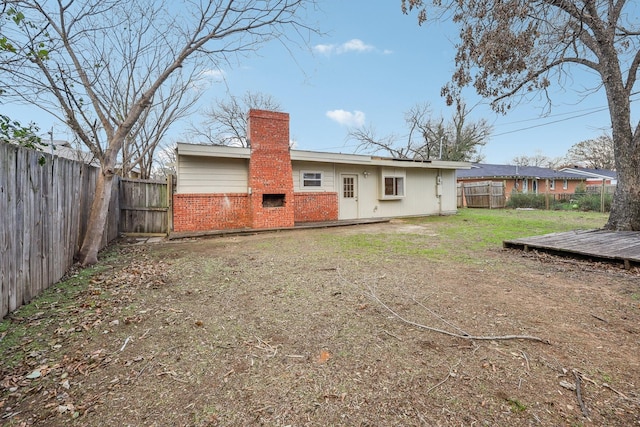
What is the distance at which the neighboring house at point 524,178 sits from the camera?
22.5 metres

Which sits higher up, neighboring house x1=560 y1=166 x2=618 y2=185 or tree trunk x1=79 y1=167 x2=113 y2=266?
neighboring house x1=560 y1=166 x2=618 y2=185

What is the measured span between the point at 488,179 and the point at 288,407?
24.6 m

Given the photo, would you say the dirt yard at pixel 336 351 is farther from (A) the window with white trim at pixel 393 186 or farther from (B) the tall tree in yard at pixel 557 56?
(A) the window with white trim at pixel 393 186

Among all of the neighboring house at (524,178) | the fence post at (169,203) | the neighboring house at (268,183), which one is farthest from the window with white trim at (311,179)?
the neighboring house at (524,178)

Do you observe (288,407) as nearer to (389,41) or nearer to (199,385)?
(199,385)

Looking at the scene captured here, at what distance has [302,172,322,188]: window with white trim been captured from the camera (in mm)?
10586

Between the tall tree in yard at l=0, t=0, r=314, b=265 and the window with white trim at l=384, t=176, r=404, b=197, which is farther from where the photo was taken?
the window with white trim at l=384, t=176, r=404, b=197

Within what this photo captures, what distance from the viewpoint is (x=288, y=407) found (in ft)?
5.54

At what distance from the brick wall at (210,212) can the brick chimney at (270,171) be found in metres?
0.39

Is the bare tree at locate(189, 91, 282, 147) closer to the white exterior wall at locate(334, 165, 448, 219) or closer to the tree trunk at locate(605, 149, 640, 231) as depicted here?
the white exterior wall at locate(334, 165, 448, 219)

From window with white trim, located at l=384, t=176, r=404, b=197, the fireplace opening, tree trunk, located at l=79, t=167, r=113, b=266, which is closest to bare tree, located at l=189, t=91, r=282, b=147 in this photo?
window with white trim, located at l=384, t=176, r=404, b=197

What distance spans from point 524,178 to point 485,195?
7511 millimetres

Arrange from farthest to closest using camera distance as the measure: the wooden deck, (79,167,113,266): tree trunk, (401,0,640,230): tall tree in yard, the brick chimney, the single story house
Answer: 1. the single story house
2. the brick chimney
3. (401,0,640,230): tall tree in yard
4. (79,167,113,266): tree trunk
5. the wooden deck

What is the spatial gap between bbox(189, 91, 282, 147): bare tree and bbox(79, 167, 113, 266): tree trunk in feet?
52.7
